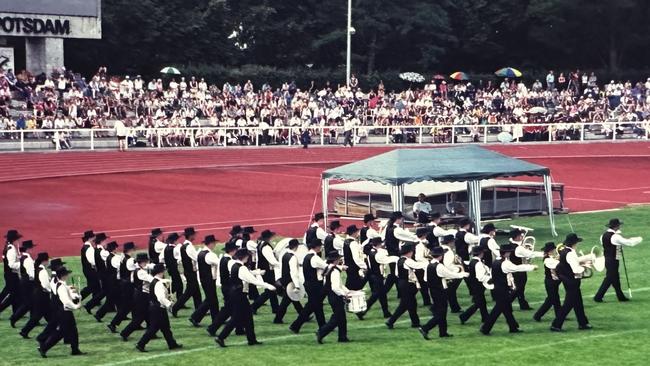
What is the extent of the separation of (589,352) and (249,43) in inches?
1933

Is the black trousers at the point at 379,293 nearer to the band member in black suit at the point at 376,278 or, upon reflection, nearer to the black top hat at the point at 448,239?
the band member in black suit at the point at 376,278

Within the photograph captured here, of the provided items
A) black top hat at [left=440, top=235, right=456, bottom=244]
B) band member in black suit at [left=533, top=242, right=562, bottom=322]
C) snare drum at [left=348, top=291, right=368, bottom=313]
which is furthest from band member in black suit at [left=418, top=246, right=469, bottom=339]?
black top hat at [left=440, top=235, right=456, bottom=244]

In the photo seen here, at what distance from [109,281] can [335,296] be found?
13.2ft

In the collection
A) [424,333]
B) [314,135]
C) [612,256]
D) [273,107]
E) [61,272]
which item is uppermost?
[273,107]

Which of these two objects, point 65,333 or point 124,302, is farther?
point 124,302

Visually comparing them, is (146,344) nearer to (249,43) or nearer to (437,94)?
(437,94)

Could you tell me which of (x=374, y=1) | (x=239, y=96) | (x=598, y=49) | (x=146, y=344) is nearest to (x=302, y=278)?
(x=146, y=344)

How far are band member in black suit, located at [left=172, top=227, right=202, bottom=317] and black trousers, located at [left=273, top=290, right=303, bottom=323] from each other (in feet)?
4.52

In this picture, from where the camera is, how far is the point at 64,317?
1612cm

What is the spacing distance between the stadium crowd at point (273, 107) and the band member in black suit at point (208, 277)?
25.5 metres

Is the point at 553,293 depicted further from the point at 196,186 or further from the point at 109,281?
the point at 196,186

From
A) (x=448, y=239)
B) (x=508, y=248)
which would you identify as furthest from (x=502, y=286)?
(x=448, y=239)

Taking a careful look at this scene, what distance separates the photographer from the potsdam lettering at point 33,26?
4759 centimetres

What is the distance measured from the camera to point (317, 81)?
2334 inches
